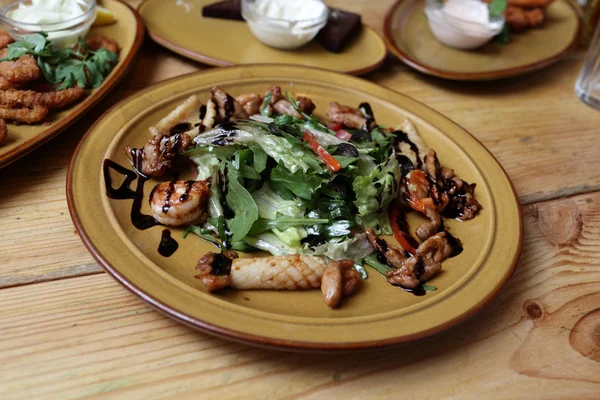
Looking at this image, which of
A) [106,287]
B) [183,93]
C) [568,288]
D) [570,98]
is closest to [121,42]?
[183,93]

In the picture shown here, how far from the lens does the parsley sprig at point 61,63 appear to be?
2.66 m

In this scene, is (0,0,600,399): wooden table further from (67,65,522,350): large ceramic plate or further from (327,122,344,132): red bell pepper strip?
(327,122,344,132): red bell pepper strip

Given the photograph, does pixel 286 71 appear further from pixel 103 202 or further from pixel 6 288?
pixel 6 288

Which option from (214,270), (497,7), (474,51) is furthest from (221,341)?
(497,7)

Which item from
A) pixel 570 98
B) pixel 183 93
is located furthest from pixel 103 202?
pixel 570 98

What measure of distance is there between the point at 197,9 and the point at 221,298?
2740 millimetres

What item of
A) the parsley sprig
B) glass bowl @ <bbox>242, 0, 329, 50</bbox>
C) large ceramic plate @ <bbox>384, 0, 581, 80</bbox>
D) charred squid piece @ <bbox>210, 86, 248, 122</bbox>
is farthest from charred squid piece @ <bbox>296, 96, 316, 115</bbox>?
the parsley sprig

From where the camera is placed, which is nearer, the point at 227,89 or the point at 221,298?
the point at 221,298

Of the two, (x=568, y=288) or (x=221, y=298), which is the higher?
(x=221, y=298)

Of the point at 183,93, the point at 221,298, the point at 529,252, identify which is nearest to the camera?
the point at 221,298

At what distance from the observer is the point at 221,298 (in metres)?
1.84

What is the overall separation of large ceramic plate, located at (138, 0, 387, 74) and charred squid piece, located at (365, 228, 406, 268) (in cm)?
144

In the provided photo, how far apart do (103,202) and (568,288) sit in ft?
6.67

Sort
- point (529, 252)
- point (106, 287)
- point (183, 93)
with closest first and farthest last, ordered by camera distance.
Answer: point (106, 287) < point (529, 252) < point (183, 93)
